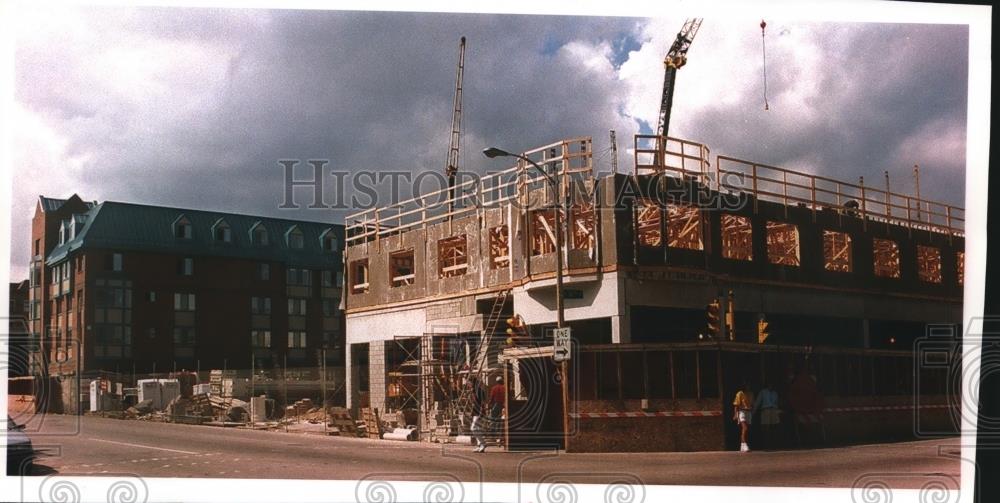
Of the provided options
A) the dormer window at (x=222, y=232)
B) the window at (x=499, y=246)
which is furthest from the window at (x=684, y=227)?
the dormer window at (x=222, y=232)

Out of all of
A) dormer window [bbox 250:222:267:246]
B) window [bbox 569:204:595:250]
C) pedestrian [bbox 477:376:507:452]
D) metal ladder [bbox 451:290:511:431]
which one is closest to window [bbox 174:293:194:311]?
dormer window [bbox 250:222:267:246]

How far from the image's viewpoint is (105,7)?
71.3 feet

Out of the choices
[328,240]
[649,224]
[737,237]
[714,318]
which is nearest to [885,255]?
[737,237]

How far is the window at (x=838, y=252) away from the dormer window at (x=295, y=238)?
19.3 m

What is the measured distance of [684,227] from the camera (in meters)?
33.8

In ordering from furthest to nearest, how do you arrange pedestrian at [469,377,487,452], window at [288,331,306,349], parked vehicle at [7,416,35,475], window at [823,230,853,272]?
window at [288,331,306,349] < window at [823,230,853,272] < pedestrian at [469,377,487,452] < parked vehicle at [7,416,35,475]

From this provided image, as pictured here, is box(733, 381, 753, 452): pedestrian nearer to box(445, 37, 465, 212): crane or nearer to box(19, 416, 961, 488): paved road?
box(19, 416, 961, 488): paved road

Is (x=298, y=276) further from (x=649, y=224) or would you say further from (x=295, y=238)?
(x=649, y=224)

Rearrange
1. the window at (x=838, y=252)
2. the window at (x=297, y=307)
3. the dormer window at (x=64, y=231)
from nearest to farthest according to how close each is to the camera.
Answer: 1. the dormer window at (x=64, y=231)
2. the window at (x=838, y=252)
3. the window at (x=297, y=307)

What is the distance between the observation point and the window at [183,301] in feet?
120

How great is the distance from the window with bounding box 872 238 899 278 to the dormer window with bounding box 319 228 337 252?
22188 mm

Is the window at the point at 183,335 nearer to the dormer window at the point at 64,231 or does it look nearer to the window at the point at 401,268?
the dormer window at the point at 64,231

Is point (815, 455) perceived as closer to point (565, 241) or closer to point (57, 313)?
point (565, 241)

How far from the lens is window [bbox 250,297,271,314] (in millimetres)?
37656
